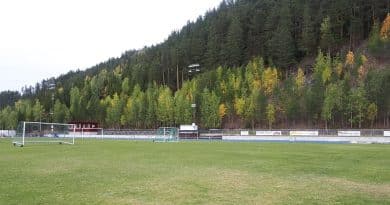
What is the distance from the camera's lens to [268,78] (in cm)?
12212

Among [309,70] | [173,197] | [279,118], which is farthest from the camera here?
[309,70]

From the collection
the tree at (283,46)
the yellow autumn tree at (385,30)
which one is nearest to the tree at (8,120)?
the tree at (283,46)

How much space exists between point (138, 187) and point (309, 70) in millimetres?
116607

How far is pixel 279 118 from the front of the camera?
10869 cm

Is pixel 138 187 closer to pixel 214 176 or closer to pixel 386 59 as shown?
pixel 214 176

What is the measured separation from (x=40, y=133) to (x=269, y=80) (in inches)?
2675

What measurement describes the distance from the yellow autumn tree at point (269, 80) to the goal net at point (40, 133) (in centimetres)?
5599

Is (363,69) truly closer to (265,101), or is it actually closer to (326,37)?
(265,101)

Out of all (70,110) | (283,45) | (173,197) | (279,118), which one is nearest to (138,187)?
(173,197)

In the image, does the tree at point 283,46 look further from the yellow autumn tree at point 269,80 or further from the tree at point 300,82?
the tree at point 300,82

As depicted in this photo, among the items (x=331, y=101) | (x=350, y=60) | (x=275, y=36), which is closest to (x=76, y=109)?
(x=275, y=36)

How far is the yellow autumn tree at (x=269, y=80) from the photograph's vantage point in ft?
381

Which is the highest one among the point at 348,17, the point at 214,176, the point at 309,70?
the point at 348,17

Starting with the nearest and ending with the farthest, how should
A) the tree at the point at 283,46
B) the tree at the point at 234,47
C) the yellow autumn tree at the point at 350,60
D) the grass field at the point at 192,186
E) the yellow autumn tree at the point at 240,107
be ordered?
the grass field at the point at 192,186 < the yellow autumn tree at the point at 240,107 < the yellow autumn tree at the point at 350,60 < the tree at the point at 283,46 < the tree at the point at 234,47
